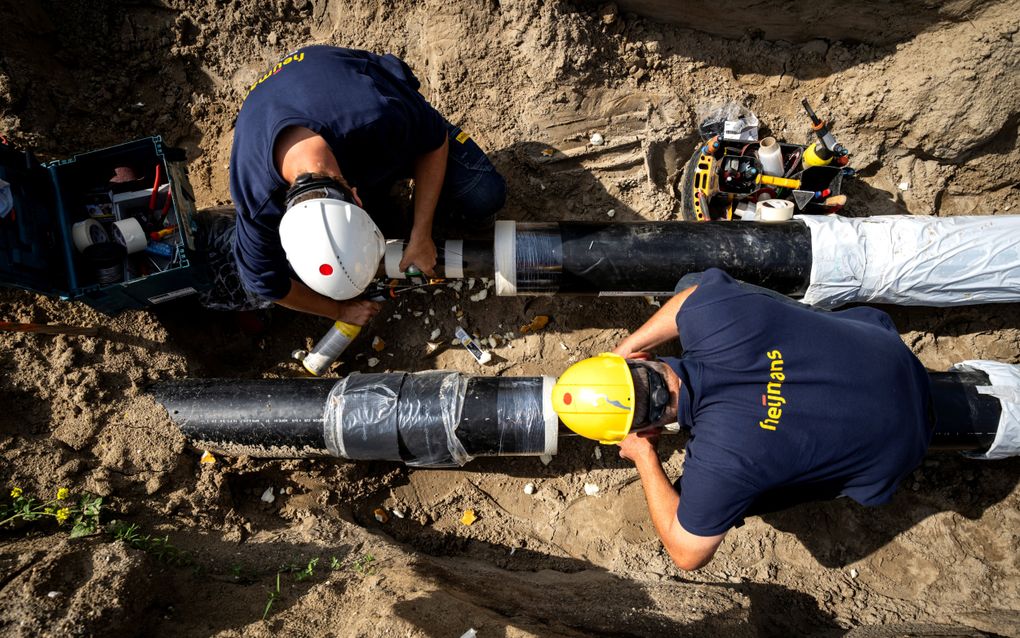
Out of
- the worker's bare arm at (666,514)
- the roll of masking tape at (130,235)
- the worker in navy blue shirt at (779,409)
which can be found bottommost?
the worker's bare arm at (666,514)

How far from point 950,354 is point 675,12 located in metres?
3.14

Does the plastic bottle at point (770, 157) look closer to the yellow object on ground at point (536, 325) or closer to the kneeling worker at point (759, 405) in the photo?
the kneeling worker at point (759, 405)

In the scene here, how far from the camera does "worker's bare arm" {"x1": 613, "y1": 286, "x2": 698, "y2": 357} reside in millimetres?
2838

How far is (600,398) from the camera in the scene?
242 cm

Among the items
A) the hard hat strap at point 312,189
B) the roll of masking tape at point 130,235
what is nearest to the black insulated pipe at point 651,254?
the hard hat strap at point 312,189

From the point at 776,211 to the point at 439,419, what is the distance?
251 cm

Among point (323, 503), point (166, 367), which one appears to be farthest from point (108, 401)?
point (323, 503)

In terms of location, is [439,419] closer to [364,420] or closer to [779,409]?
[364,420]

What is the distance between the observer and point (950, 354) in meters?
3.72

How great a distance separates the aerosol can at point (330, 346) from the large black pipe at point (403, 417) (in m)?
0.37

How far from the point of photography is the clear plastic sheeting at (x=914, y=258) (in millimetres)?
3170

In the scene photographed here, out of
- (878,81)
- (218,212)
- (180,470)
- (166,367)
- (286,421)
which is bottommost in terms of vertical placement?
(180,470)

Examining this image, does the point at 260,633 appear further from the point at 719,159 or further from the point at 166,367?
the point at 719,159

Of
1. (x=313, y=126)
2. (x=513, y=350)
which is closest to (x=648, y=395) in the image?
(x=513, y=350)
